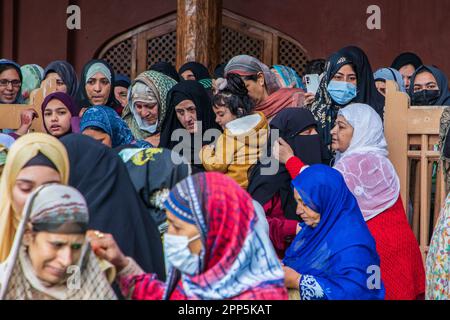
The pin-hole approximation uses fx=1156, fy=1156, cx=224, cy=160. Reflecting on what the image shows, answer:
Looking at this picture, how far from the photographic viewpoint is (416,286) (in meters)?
6.11

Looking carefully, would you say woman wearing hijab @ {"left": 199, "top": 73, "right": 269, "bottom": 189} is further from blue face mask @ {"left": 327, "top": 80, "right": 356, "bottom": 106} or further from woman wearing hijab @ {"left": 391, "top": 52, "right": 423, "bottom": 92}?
woman wearing hijab @ {"left": 391, "top": 52, "right": 423, "bottom": 92}

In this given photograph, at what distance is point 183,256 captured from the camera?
11.9 feet

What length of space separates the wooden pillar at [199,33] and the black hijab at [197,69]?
459 mm

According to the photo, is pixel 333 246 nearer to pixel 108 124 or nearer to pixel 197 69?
pixel 108 124

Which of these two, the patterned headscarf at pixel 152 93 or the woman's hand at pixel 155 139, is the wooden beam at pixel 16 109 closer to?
the patterned headscarf at pixel 152 93

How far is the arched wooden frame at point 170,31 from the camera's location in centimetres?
1138

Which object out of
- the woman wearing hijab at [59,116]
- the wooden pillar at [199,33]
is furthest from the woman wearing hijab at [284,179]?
the wooden pillar at [199,33]

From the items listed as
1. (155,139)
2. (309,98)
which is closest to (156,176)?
(155,139)

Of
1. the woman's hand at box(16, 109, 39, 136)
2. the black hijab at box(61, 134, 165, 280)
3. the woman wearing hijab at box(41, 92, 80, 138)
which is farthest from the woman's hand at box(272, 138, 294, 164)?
the woman's hand at box(16, 109, 39, 136)

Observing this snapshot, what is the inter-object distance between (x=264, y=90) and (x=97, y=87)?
1.43m

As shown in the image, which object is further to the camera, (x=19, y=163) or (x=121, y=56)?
(x=121, y=56)

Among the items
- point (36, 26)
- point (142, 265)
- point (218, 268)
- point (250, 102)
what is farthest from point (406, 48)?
point (218, 268)
